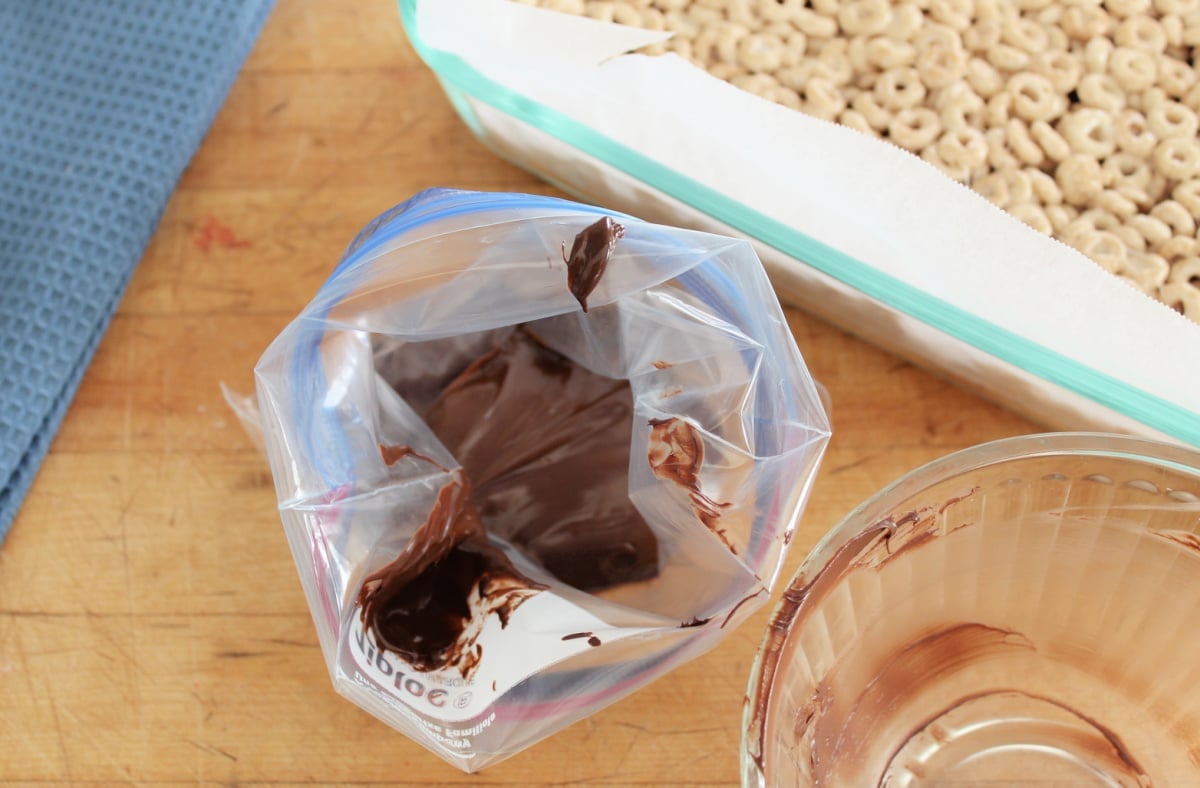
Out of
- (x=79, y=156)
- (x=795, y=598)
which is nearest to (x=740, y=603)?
(x=795, y=598)

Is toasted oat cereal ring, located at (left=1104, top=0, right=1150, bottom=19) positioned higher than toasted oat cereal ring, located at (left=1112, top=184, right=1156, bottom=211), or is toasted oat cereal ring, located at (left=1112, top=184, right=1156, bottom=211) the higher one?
toasted oat cereal ring, located at (left=1104, top=0, right=1150, bottom=19)

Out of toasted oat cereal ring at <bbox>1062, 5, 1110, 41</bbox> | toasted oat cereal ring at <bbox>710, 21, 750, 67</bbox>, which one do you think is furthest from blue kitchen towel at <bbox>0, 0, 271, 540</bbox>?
toasted oat cereal ring at <bbox>1062, 5, 1110, 41</bbox>

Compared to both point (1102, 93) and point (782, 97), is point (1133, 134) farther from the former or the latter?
point (782, 97)

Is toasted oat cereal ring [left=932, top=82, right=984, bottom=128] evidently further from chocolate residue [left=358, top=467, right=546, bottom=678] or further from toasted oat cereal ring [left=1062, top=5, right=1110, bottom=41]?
chocolate residue [left=358, top=467, right=546, bottom=678]

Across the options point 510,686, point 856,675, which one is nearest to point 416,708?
point 510,686

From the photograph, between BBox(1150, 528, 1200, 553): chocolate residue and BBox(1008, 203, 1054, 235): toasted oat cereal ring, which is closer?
BBox(1150, 528, 1200, 553): chocolate residue

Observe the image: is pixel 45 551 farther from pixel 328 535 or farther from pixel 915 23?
pixel 915 23
